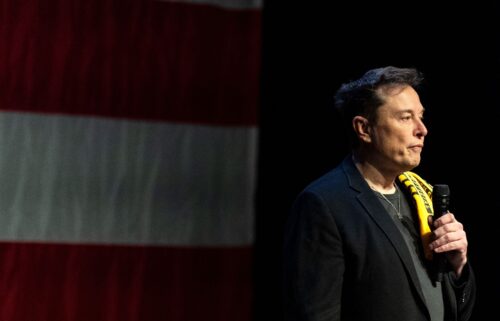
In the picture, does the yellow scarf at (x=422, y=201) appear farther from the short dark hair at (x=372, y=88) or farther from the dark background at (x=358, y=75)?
the dark background at (x=358, y=75)

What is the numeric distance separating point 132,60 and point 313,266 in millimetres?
774

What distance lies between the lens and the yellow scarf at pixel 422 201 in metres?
1.57

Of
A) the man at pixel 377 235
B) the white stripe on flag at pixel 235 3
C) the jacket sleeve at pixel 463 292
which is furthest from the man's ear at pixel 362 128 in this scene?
the white stripe on flag at pixel 235 3

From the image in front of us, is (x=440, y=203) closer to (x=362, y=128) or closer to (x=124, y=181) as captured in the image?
(x=362, y=128)

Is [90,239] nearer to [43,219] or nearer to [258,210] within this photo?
[43,219]

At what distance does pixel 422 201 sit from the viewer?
1.64 metres

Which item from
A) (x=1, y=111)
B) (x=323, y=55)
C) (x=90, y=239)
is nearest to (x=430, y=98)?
(x=323, y=55)

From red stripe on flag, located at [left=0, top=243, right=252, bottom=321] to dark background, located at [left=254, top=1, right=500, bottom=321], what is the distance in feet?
0.33

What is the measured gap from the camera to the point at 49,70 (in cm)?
194

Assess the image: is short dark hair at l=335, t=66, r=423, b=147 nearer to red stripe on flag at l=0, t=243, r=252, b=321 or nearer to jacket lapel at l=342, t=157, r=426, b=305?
jacket lapel at l=342, t=157, r=426, b=305

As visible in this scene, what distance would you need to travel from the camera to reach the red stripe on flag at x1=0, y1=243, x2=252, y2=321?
1.90m

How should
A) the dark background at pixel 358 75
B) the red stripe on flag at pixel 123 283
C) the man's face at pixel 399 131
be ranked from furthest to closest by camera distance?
the dark background at pixel 358 75, the red stripe on flag at pixel 123 283, the man's face at pixel 399 131

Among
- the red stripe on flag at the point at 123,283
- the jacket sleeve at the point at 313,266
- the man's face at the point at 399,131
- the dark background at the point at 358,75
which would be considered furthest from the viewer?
the dark background at the point at 358,75

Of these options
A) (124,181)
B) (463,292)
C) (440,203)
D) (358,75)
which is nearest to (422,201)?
(440,203)
